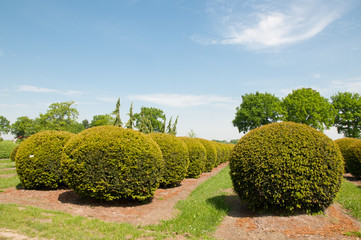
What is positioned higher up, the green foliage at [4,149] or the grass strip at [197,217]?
the green foliage at [4,149]

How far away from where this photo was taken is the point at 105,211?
6.61 meters

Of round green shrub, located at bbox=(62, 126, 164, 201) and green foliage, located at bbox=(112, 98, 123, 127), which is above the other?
green foliage, located at bbox=(112, 98, 123, 127)

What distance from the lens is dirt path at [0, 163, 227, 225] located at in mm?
6195

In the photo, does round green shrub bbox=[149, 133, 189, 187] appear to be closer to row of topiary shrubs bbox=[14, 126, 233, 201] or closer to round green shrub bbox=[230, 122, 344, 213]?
row of topiary shrubs bbox=[14, 126, 233, 201]

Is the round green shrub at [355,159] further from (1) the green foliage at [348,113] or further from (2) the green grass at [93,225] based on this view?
(1) the green foliage at [348,113]

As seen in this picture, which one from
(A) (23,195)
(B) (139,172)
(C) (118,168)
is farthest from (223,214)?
(A) (23,195)

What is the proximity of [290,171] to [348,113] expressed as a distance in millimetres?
46134

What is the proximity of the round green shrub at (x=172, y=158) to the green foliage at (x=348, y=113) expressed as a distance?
1731 inches

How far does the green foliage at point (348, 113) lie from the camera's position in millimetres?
41938

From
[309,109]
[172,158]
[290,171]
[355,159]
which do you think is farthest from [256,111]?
[290,171]

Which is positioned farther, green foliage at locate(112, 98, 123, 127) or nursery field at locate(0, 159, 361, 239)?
green foliage at locate(112, 98, 123, 127)

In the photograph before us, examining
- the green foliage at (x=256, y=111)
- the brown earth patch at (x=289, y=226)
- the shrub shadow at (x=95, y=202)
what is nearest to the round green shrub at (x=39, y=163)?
the shrub shadow at (x=95, y=202)

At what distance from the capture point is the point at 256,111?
5178 cm

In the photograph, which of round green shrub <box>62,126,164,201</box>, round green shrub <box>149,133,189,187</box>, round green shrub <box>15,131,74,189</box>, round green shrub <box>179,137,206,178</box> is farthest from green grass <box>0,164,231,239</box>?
round green shrub <box>179,137,206,178</box>
